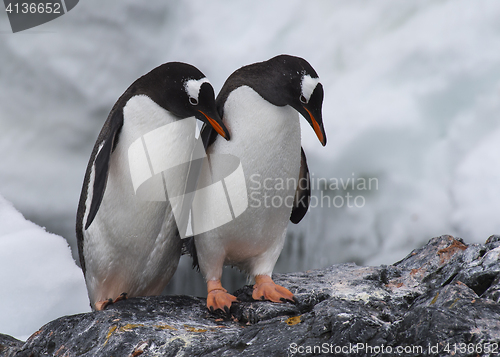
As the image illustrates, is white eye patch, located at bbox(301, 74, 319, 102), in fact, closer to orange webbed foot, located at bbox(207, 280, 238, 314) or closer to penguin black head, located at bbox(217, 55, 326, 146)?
penguin black head, located at bbox(217, 55, 326, 146)

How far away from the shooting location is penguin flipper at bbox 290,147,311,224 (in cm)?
263

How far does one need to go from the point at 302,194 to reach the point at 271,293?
749 millimetres

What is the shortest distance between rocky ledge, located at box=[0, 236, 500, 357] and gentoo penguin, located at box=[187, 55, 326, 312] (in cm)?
17

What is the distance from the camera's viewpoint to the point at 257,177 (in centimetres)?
215

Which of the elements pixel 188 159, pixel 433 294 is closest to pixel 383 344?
pixel 433 294

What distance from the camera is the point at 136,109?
214cm

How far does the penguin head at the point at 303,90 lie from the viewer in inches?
81.4

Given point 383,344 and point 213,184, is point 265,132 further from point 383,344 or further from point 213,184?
point 383,344

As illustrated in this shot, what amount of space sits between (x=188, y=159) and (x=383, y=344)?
1.26 meters

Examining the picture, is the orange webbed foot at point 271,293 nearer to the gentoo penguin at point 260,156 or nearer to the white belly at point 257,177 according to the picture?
the gentoo penguin at point 260,156

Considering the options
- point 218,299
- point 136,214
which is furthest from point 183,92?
point 218,299

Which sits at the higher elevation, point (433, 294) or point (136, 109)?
point (136, 109)

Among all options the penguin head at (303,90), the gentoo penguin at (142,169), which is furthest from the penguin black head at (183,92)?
the penguin head at (303,90)

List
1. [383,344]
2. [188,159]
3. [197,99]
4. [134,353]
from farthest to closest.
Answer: [188,159], [197,99], [134,353], [383,344]
